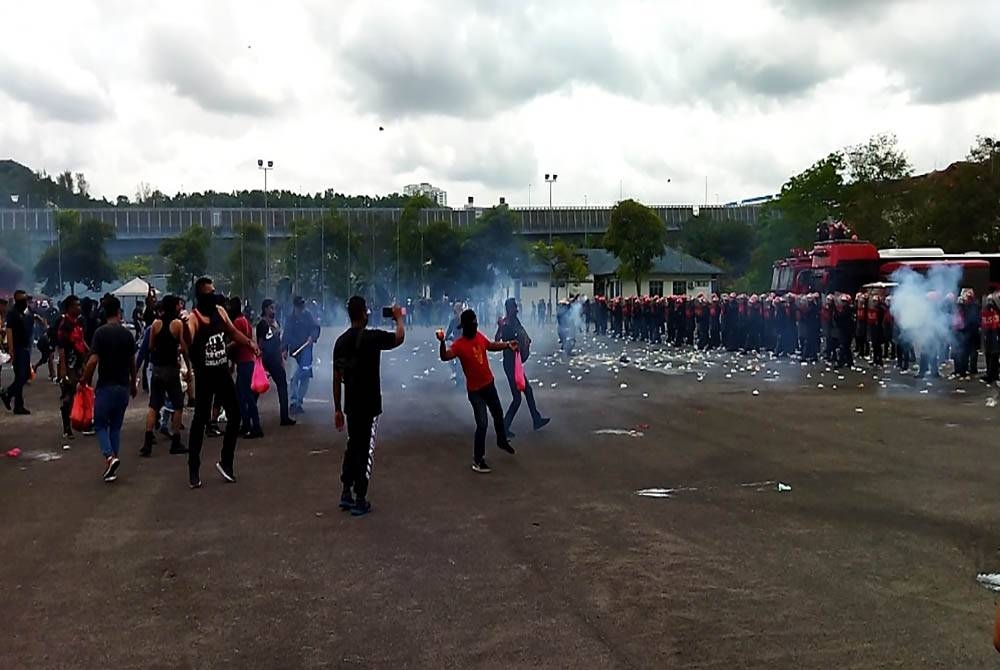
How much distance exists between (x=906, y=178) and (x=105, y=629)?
57749mm

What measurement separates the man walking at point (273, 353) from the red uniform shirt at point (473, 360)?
407cm

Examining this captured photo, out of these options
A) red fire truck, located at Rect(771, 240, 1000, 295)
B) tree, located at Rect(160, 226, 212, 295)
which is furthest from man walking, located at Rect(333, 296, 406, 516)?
tree, located at Rect(160, 226, 212, 295)

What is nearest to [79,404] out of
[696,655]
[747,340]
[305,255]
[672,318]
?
[696,655]

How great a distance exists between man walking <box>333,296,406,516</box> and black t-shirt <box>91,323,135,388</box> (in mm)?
2693

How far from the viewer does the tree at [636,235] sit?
64.1m

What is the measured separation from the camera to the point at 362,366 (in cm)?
872

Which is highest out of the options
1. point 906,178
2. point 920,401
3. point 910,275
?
point 906,178

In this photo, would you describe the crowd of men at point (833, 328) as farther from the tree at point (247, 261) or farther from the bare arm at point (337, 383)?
the tree at point (247, 261)

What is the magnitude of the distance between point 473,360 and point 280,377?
166 inches

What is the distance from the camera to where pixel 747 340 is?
31.2m

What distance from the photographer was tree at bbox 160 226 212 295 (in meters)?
59.1

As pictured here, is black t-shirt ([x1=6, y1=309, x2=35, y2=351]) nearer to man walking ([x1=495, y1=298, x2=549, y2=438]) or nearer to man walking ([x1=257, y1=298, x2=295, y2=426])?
man walking ([x1=257, y1=298, x2=295, y2=426])

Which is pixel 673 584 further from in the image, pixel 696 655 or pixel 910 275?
pixel 910 275

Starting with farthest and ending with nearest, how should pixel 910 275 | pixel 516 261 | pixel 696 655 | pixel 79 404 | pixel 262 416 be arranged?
pixel 516 261 < pixel 910 275 < pixel 262 416 < pixel 79 404 < pixel 696 655
